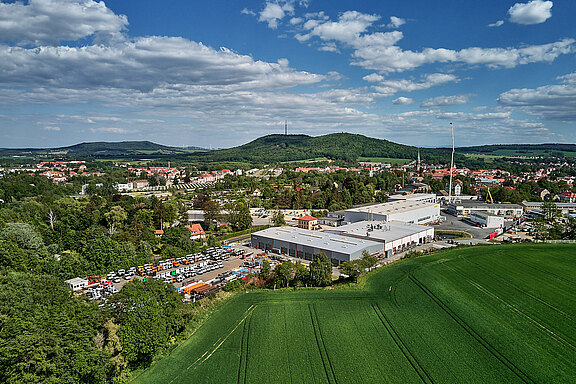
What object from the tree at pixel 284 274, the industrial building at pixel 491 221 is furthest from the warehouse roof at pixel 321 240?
the industrial building at pixel 491 221

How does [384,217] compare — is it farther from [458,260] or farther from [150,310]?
[150,310]

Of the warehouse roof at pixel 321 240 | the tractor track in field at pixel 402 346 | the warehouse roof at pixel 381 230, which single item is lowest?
the tractor track in field at pixel 402 346

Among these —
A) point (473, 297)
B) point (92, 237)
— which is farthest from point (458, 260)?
point (92, 237)

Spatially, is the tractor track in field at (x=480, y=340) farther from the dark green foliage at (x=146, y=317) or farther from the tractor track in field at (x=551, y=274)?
the dark green foliage at (x=146, y=317)

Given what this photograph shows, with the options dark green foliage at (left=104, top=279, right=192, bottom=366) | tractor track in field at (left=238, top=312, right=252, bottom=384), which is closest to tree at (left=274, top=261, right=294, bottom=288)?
tractor track in field at (left=238, top=312, right=252, bottom=384)

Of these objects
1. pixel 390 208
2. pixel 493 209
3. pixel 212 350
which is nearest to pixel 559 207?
pixel 493 209

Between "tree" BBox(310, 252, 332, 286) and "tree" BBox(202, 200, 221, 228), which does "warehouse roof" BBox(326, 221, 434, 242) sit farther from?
"tree" BBox(202, 200, 221, 228)

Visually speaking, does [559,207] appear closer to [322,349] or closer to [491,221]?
[491,221]
